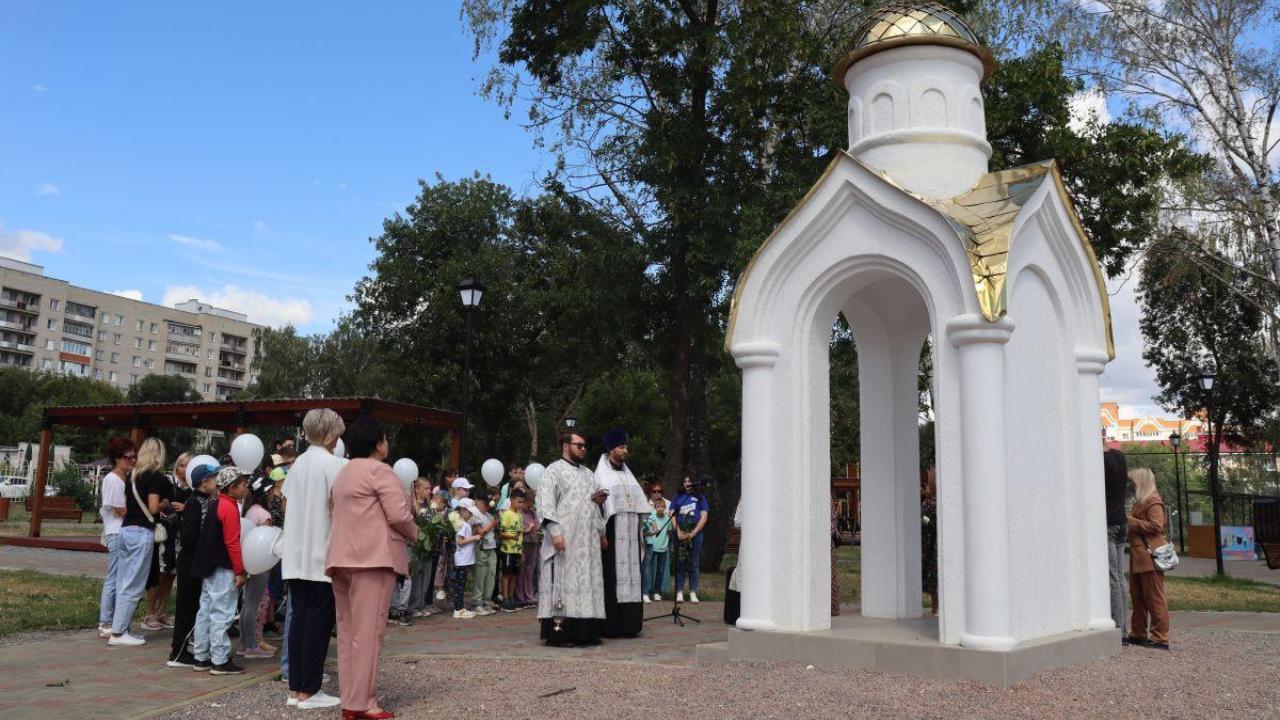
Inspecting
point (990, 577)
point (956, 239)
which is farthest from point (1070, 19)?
point (990, 577)

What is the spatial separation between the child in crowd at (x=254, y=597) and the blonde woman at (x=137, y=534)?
83 centimetres

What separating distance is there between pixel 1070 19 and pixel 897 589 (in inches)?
598

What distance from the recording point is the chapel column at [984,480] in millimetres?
6203

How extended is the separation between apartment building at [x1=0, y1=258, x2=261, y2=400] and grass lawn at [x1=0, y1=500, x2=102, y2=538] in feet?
121

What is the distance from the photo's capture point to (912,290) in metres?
8.55

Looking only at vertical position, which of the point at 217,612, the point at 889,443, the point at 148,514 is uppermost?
the point at 889,443

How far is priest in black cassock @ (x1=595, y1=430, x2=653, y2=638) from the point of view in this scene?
29.3ft

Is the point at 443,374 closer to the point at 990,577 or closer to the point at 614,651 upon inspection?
the point at 614,651

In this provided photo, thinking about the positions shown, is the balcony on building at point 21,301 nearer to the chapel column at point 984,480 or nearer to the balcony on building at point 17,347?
the balcony on building at point 17,347

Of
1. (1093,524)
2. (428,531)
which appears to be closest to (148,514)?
(428,531)

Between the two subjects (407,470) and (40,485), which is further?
(40,485)

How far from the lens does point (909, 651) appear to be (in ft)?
20.9

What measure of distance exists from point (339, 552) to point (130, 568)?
3.70 metres

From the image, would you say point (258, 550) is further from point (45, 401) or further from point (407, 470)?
point (45, 401)
